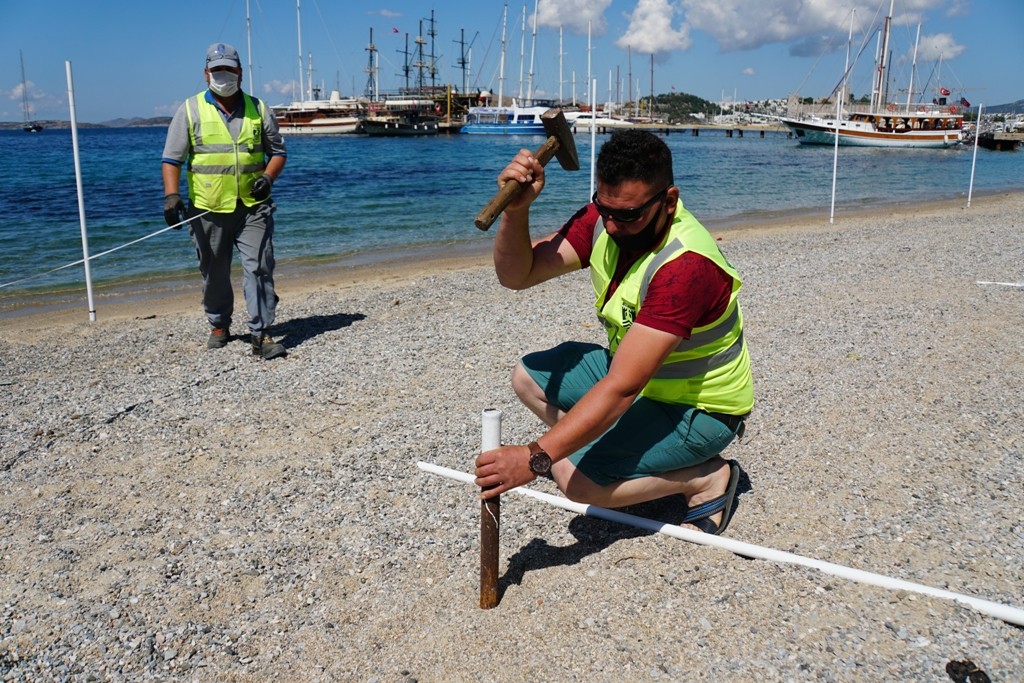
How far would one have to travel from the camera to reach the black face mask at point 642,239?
283 centimetres

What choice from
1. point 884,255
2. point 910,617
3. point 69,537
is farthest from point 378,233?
point 910,617

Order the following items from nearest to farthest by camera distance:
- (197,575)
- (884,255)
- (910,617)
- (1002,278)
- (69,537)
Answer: (910,617) < (197,575) < (69,537) < (1002,278) < (884,255)

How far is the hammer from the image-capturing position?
A: 2.78 meters

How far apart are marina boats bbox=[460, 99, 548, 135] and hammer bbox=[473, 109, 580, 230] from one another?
236ft

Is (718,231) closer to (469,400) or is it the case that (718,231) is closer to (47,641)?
(469,400)

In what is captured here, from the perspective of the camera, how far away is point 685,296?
261cm

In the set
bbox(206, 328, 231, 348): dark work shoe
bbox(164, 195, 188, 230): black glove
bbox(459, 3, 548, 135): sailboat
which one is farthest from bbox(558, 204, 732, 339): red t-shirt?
bbox(459, 3, 548, 135): sailboat

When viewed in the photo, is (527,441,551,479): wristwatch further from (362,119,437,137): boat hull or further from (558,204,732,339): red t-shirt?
(362,119,437,137): boat hull

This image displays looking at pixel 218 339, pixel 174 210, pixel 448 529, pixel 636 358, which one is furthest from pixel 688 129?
pixel 636 358

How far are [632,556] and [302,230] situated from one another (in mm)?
15468

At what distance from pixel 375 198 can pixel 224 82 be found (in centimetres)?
1898

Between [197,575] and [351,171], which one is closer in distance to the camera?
[197,575]

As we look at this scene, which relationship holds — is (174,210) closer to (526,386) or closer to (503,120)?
(526,386)

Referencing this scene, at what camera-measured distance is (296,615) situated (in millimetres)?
2936
